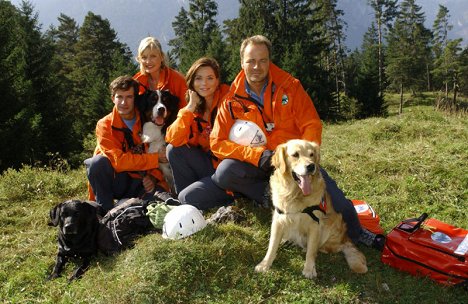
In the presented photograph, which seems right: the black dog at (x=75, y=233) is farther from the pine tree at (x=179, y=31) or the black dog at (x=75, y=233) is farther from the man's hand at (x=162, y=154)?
the pine tree at (x=179, y=31)

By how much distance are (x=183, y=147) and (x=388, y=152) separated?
4.11m

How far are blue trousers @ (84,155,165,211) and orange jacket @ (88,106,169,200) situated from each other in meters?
0.10

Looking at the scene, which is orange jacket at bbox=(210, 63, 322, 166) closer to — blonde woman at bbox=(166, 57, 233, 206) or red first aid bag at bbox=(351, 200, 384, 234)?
blonde woman at bbox=(166, 57, 233, 206)

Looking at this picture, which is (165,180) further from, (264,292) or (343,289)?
(343,289)

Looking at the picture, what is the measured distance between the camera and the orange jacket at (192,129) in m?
4.06

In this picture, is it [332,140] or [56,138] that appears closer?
[332,140]

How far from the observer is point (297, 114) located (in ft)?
12.4

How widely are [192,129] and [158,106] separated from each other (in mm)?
650

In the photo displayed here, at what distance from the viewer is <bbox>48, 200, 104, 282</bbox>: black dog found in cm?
348

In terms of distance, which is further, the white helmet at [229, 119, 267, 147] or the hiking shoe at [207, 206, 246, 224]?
the hiking shoe at [207, 206, 246, 224]

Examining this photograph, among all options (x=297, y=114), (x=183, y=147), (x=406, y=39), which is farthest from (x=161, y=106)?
(x=406, y=39)

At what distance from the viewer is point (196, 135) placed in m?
4.27

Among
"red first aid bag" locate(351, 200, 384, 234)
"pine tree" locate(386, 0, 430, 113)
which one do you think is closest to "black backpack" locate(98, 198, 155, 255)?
"red first aid bag" locate(351, 200, 384, 234)

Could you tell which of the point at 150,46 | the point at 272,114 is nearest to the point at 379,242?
the point at 272,114
